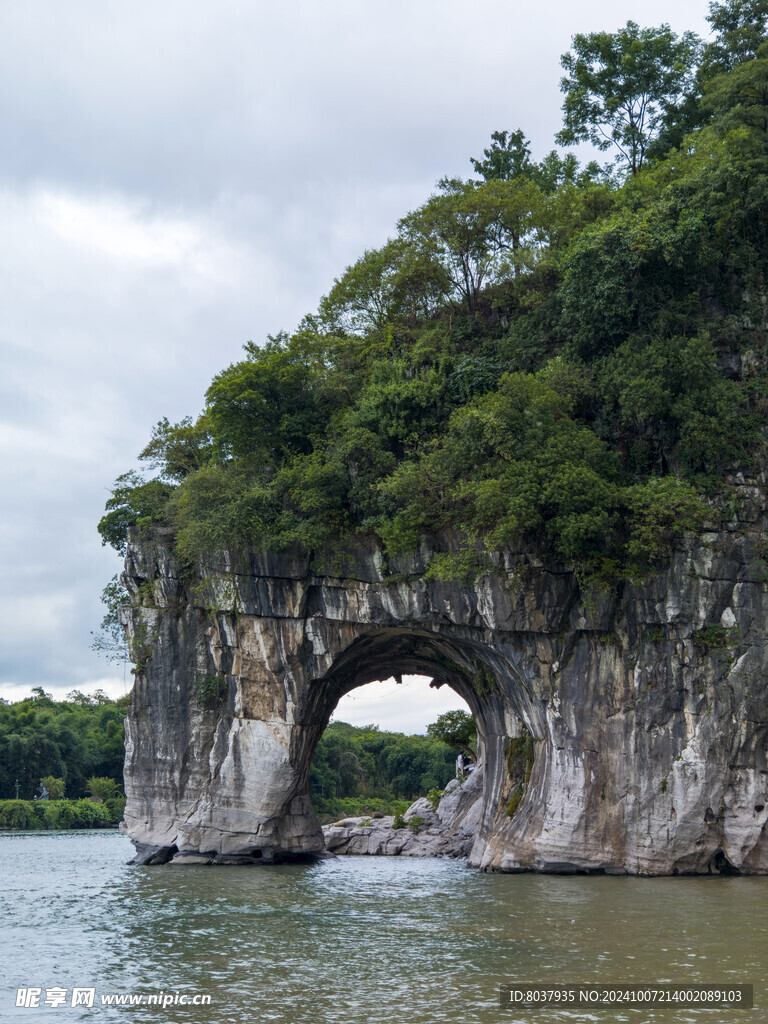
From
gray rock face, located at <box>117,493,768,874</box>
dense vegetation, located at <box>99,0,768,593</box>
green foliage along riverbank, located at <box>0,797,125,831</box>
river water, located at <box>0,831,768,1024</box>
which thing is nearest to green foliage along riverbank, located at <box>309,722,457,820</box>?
green foliage along riverbank, located at <box>0,797,125,831</box>

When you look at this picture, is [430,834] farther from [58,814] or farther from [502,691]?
[58,814]

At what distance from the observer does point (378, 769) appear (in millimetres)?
64812

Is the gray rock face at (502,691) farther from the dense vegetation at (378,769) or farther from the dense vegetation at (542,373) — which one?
the dense vegetation at (378,769)

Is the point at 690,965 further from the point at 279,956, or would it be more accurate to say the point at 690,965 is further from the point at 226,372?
the point at 226,372

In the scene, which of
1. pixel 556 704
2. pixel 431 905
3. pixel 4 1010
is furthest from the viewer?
pixel 556 704

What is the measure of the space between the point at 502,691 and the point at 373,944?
40.3ft

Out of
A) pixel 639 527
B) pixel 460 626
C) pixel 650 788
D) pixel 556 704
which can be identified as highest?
pixel 639 527

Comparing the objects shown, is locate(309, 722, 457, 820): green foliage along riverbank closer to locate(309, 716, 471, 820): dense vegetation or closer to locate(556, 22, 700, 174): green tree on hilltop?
locate(309, 716, 471, 820): dense vegetation

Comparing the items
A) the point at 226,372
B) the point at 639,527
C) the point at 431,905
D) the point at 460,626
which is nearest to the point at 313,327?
the point at 226,372

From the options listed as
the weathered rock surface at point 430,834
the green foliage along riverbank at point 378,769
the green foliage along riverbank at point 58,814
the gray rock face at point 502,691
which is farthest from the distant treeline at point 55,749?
the gray rock face at point 502,691

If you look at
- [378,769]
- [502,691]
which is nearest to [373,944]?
[502,691]

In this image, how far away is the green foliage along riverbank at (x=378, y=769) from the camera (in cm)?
5900

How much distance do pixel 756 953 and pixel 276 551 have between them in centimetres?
1552

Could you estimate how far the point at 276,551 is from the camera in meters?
24.8
